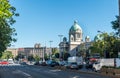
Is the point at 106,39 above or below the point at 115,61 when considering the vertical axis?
above

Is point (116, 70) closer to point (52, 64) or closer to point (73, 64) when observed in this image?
point (73, 64)

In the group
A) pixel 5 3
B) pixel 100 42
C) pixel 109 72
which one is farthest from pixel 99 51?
pixel 5 3

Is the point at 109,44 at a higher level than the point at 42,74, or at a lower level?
higher

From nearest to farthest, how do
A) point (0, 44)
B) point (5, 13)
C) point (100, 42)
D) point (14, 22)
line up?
→ point (5, 13)
point (14, 22)
point (0, 44)
point (100, 42)

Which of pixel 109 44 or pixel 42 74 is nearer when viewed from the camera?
pixel 42 74

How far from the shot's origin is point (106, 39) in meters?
110

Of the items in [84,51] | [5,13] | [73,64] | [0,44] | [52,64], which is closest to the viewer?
[5,13]

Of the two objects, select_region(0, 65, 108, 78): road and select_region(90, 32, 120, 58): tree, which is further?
select_region(90, 32, 120, 58): tree

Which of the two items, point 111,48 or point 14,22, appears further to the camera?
point 111,48

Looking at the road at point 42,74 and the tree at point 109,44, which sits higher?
the tree at point 109,44

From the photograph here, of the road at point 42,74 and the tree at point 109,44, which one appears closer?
the road at point 42,74

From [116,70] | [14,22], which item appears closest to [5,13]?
[14,22]

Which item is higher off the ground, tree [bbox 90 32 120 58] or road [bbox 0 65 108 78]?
tree [bbox 90 32 120 58]

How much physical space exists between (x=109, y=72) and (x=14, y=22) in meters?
17.8
